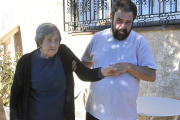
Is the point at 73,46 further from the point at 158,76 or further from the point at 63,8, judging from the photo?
the point at 158,76

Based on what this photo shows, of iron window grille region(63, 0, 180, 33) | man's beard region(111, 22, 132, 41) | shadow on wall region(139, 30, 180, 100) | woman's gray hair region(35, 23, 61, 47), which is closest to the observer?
woman's gray hair region(35, 23, 61, 47)

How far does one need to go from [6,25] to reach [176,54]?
17.7 feet

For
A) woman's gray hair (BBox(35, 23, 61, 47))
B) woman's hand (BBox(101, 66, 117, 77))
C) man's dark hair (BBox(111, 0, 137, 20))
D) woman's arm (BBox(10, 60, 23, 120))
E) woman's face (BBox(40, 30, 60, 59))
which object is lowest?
woman's arm (BBox(10, 60, 23, 120))

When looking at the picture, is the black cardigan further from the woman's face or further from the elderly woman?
the woman's face

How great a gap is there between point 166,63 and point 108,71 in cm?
203

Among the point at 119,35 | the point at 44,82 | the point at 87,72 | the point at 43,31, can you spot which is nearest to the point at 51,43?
the point at 43,31

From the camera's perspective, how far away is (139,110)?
2.61 metres

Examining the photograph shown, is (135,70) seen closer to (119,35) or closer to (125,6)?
(119,35)

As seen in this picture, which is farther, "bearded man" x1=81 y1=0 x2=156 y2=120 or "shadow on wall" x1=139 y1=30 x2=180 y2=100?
"shadow on wall" x1=139 y1=30 x2=180 y2=100

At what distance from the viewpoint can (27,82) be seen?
6.39 ft

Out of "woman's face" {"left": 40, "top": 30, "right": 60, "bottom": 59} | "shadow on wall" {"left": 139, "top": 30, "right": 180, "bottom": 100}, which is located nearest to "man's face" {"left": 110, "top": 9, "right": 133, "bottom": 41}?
"woman's face" {"left": 40, "top": 30, "right": 60, "bottom": 59}

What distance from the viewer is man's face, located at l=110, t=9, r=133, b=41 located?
1.99 meters

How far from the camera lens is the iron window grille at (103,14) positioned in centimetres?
374

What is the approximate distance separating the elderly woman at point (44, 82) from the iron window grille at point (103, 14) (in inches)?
87.8
